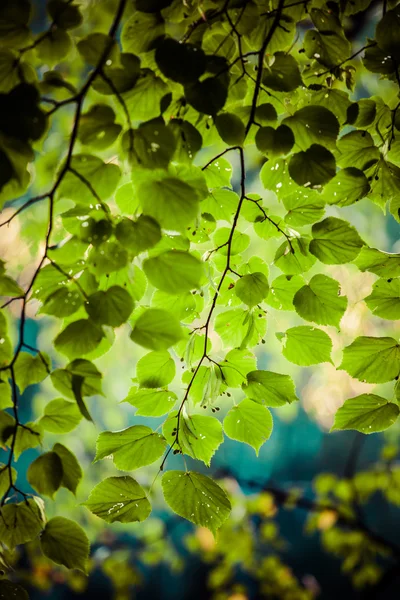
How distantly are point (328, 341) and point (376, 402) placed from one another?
13cm

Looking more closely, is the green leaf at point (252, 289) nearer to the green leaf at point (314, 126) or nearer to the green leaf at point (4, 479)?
the green leaf at point (314, 126)

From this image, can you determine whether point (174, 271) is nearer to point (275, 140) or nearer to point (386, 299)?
point (275, 140)

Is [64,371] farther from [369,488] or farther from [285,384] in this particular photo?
[369,488]

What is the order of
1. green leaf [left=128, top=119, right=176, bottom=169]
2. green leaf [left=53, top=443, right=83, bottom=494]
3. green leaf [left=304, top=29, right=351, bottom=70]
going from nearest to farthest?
green leaf [left=128, top=119, right=176, bottom=169] < green leaf [left=53, top=443, right=83, bottom=494] < green leaf [left=304, top=29, right=351, bottom=70]

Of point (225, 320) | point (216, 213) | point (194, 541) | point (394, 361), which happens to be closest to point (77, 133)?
point (216, 213)

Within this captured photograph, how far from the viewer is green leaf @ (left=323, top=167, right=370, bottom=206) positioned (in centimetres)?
62

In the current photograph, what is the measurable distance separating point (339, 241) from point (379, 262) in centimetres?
10

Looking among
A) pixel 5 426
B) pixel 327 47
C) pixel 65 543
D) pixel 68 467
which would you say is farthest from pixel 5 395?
pixel 327 47

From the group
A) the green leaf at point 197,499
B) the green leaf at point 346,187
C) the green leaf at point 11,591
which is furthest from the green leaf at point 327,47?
the green leaf at point 11,591

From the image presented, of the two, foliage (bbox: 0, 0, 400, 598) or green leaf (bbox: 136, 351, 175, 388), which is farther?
green leaf (bbox: 136, 351, 175, 388)

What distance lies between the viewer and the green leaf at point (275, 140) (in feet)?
1.89

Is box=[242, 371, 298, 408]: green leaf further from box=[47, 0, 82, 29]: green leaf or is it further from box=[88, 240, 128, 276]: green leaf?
box=[47, 0, 82, 29]: green leaf

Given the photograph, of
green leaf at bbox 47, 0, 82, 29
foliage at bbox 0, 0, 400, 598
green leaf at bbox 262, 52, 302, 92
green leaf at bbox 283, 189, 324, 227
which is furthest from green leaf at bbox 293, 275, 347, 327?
green leaf at bbox 47, 0, 82, 29

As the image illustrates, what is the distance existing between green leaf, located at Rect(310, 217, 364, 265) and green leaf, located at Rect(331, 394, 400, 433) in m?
0.25
